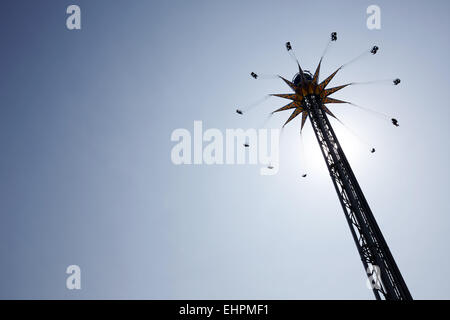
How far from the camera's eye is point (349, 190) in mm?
11008

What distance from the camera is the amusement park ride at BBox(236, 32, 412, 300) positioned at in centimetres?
912

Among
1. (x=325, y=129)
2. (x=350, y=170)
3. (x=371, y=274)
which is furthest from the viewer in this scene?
(x=325, y=129)

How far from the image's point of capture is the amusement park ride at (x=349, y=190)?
359 inches

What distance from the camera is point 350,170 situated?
11.5 metres

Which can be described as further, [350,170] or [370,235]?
[350,170]
